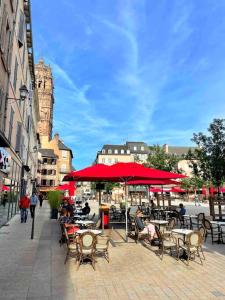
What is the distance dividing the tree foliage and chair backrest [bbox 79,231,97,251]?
13.1 meters

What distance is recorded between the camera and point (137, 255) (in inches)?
341

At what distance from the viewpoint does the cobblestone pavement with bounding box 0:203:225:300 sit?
17.5 feet

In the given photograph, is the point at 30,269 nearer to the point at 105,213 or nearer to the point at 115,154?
the point at 105,213

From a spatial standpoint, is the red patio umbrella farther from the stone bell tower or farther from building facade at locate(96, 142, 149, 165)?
the stone bell tower

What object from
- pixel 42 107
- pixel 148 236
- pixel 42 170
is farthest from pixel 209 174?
pixel 42 107

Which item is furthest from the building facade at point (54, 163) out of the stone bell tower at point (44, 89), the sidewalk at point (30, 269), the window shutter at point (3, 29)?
the sidewalk at point (30, 269)

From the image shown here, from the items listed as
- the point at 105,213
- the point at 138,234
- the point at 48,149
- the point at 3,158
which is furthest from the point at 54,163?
the point at 138,234

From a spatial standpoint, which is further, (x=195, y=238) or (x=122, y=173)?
(x=122, y=173)

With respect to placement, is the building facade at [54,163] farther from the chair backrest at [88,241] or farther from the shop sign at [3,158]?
the chair backrest at [88,241]

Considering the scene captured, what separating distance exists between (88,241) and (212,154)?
13.5m

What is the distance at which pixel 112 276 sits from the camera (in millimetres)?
6469

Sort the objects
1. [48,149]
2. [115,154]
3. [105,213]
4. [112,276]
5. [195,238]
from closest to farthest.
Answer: [112,276]
[195,238]
[105,213]
[48,149]
[115,154]

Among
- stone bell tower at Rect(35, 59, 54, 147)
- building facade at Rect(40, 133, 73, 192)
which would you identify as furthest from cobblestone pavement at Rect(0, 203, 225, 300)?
stone bell tower at Rect(35, 59, 54, 147)

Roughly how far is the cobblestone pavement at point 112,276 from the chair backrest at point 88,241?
1.64 ft
